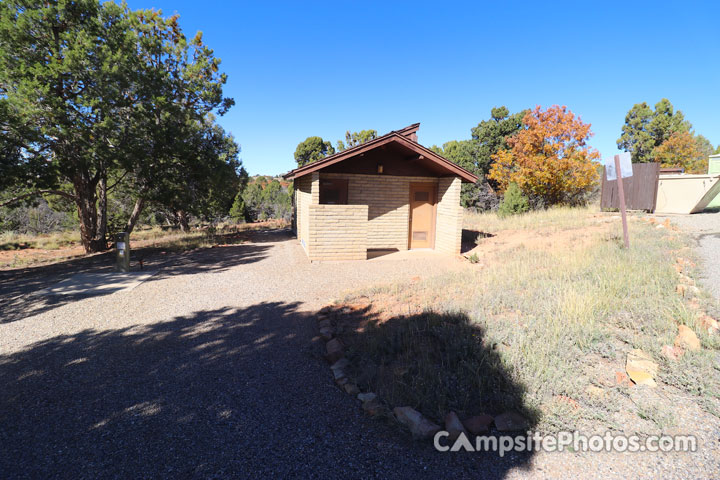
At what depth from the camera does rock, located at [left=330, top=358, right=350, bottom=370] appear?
12.8ft

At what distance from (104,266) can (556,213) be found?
1961cm

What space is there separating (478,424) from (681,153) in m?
40.1

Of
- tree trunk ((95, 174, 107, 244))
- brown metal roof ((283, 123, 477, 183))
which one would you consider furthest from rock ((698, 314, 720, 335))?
tree trunk ((95, 174, 107, 244))

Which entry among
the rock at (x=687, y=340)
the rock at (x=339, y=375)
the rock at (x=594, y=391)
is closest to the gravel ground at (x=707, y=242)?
the rock at (x=687, y=340)

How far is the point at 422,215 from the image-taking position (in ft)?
39.3

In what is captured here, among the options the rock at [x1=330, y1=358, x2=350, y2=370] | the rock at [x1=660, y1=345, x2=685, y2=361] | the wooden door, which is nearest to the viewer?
the rock at [x1=660, y1=345, x2=685, y2=361]

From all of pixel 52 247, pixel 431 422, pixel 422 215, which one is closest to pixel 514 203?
pixel 422 215

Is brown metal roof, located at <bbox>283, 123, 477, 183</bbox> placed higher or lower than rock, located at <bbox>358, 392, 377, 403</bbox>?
higher

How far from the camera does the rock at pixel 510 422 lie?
9.02ft

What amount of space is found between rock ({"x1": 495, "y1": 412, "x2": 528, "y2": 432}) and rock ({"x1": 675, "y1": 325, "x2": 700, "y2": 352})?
2234mm

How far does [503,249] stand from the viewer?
1054 centimetres

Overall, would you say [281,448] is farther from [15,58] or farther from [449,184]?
[15,58]

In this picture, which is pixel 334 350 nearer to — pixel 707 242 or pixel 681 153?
pixel 707 242

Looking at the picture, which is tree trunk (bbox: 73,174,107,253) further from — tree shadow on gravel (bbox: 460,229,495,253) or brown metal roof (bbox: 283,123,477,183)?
tree shadow on gravel (bbox: 460,229,495,253)
